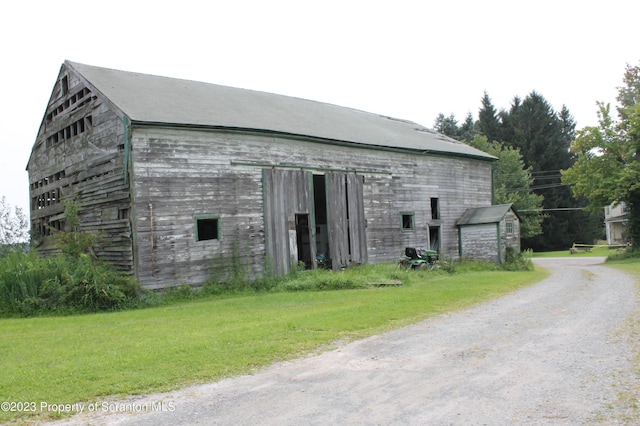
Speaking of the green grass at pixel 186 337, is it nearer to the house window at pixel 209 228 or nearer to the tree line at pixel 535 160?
the house window at pixel 209 228

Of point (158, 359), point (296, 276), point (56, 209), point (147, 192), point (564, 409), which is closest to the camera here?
point (564, 409)

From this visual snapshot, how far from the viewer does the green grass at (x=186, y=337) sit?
6.60 m

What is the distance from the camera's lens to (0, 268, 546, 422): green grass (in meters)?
6.60

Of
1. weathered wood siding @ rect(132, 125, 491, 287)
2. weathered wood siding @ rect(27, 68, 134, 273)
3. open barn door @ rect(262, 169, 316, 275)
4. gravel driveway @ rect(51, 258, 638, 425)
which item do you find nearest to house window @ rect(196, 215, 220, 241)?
weathered wood siding @ rect(132, 125, 491, 287)

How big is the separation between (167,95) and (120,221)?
233 inches

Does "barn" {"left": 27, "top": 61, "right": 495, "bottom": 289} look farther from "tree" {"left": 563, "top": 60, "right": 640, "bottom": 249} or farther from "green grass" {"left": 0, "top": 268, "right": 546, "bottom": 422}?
"tree" {"left": 563, "top": 60, "right": 640, "bottom": 249}

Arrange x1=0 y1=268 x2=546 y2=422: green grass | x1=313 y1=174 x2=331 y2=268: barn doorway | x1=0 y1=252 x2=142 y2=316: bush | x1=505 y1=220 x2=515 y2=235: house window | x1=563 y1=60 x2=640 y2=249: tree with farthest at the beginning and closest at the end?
x1=563 y1=60 x2=640 y2=249: tree → x1=505 y1=220 x2=515 y2=235: house window → x1=313 y1=174 x2=331 y2=268: barn doorway → x1=0 y1=252 x2=142 y2=316: bush → x1=0 y1=268 x2=546 y2=422: green grass

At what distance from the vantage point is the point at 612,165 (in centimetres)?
3083

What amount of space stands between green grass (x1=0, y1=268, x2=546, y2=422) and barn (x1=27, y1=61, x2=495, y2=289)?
2.63 metres

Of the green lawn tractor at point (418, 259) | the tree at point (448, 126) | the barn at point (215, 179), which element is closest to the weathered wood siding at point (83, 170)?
the barn at point (215, 179)

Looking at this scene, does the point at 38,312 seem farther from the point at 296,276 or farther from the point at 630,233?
the point at 630,233

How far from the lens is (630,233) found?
3097 cm

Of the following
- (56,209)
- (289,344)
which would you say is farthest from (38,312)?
(289,344)

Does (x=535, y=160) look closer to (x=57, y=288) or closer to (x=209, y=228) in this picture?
(x=209, y=228)
